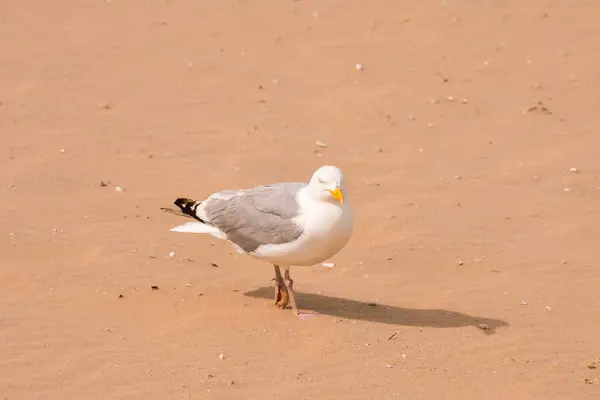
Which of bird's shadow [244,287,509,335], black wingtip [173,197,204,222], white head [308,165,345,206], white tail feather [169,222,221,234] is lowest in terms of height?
bird's shadow [244,287,509,335]

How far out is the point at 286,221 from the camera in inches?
261

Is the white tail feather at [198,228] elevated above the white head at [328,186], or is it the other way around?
the white head at [328,186]

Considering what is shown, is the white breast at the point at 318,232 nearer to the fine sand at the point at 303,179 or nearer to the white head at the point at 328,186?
the white head at the point at 328,186

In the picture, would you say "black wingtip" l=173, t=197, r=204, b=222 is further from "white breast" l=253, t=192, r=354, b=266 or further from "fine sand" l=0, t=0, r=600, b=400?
"white breast" l=253, t=192, r=354, b=266

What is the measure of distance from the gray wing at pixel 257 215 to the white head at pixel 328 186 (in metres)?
0.18

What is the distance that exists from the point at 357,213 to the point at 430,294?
1.52 m

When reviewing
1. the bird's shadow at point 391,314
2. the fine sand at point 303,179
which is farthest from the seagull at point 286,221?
the fine sand at point 303,179

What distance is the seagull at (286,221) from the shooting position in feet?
21.3

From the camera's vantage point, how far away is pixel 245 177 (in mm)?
9406

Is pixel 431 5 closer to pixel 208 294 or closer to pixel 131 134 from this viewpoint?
pixel 131 134

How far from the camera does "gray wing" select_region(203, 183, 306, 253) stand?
663cm

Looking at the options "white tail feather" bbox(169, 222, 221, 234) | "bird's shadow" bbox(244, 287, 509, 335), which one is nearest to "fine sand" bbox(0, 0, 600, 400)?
"bird's shadow" bbox(244, 287, 509, 335)

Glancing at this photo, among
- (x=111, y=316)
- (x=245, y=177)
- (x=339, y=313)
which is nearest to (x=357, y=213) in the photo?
(x=245, y=177)

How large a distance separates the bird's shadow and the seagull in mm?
240
